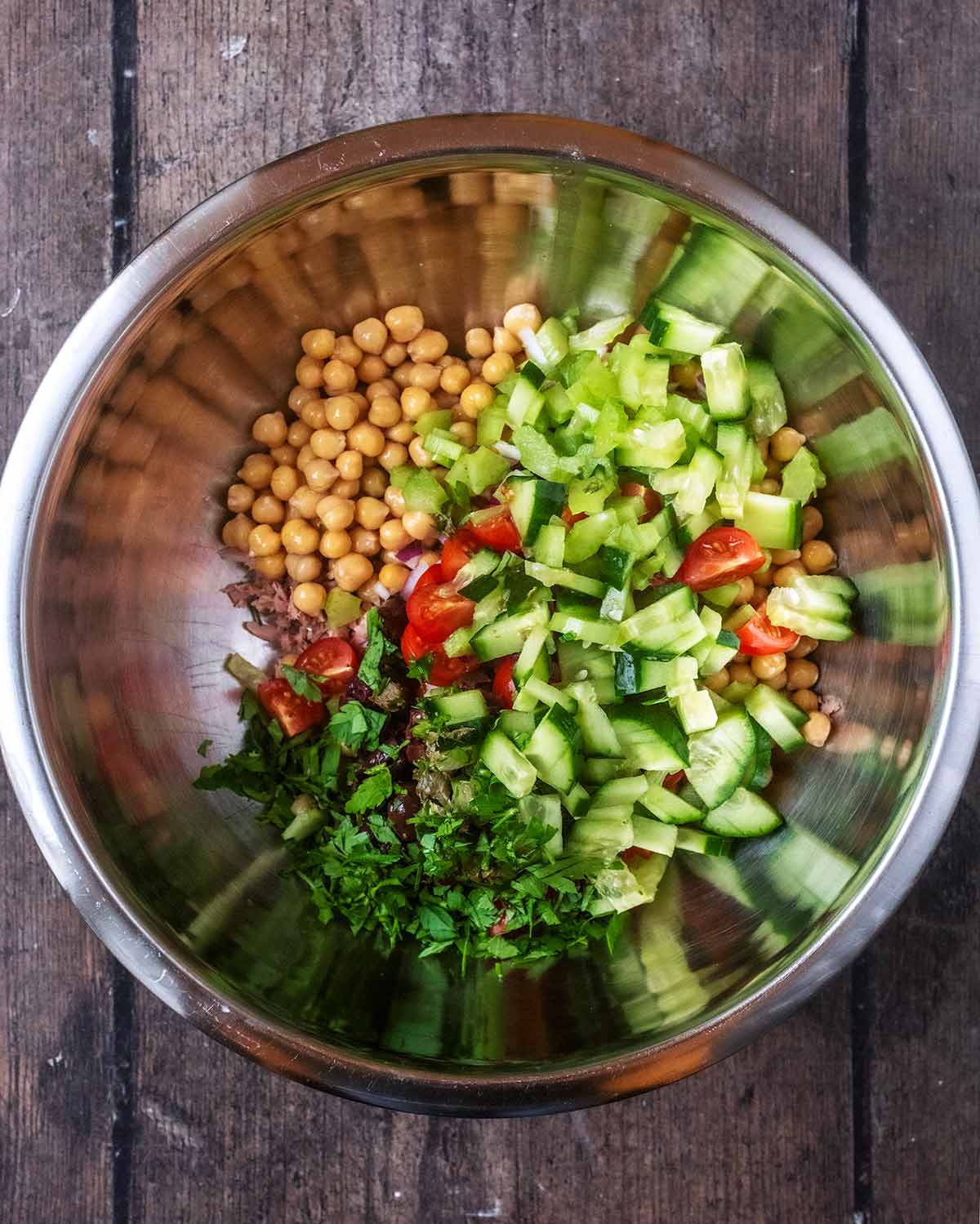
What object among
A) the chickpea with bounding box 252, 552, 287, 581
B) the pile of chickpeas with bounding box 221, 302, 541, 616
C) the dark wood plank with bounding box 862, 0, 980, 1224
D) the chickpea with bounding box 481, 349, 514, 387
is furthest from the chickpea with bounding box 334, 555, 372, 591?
the dark wood plank with bounding box 862, 0, 980, 1224

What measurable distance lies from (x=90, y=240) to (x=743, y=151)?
127cm

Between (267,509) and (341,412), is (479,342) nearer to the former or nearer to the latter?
(341,412)

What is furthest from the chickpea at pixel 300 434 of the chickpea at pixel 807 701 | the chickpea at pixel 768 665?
the chickpea at pixel 807 701

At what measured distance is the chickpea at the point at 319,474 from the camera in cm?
201

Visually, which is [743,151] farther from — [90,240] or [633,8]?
[90,240]

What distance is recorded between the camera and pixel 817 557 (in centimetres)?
187

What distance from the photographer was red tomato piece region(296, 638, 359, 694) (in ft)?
6.21

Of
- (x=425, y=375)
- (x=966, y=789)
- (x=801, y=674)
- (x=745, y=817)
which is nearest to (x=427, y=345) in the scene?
(x=425, y=375)

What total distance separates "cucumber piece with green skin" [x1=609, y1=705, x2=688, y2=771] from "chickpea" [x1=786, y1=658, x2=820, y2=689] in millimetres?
296

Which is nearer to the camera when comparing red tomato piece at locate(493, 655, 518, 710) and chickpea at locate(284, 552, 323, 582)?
red tomato piece at locate(493, 655, 518, 710)

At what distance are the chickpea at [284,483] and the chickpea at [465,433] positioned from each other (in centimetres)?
32

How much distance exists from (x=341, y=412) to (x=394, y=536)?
255 millimetres

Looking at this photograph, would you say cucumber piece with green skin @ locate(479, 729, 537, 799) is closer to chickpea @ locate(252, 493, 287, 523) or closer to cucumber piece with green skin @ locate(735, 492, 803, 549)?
cucumber piece with green skin @ locate(735, 492, 803, 549)

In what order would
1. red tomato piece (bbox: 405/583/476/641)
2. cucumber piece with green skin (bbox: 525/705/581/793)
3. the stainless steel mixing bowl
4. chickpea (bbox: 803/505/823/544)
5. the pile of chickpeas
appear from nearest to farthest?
the stainless steel mixing bowl
cucumber piece with green skin (bbox: 525/705/581/793)
red tomato piece (bbox: 405/583/476/641)
chickpea (bbox: 803/505/823/544)
the pile of chickpeas
